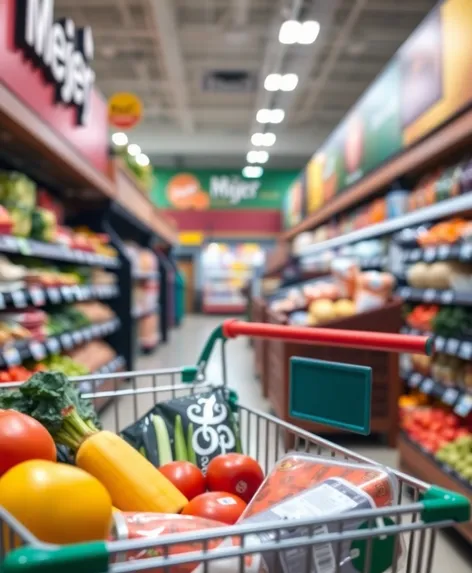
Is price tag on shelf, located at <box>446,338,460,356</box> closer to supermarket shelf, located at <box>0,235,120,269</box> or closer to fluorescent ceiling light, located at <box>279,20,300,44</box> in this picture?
supermarket shelf, located at <box>0,235,120,269</box>

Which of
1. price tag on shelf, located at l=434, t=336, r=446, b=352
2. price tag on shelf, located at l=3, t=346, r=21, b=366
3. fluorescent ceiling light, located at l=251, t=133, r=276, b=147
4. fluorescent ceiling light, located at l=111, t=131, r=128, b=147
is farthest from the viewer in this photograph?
fluorescent ceiling light, located at l=251, t=133, r=276, b=147

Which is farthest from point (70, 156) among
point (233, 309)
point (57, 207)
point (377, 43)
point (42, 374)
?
point (233, 309)

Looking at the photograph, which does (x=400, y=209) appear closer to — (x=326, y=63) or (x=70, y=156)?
(x=70, y=156)

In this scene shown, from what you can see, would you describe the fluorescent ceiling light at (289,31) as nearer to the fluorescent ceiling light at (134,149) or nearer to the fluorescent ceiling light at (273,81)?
the fluorescent ceiling light at (273,81)

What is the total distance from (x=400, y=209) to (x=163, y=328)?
549 centimetres

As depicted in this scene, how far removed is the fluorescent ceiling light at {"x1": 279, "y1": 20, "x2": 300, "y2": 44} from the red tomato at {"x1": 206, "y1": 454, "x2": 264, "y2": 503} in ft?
22.4

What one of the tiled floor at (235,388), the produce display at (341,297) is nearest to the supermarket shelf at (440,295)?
the produce display at (341,297)

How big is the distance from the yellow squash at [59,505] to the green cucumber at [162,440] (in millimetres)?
561

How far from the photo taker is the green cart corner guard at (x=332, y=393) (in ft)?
3.39

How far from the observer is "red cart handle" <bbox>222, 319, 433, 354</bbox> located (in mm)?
1055

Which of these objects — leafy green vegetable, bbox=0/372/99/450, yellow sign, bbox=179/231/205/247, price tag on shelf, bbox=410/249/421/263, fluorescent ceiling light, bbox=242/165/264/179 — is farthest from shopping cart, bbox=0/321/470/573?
fluorescent ceiling light, bbox=242/165/264/179

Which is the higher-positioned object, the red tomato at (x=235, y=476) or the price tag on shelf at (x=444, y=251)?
the price tag on shelf at (x=444, y=251)

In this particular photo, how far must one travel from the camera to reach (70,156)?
3.95m

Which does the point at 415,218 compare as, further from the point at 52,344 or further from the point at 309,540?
the point at 309,540
